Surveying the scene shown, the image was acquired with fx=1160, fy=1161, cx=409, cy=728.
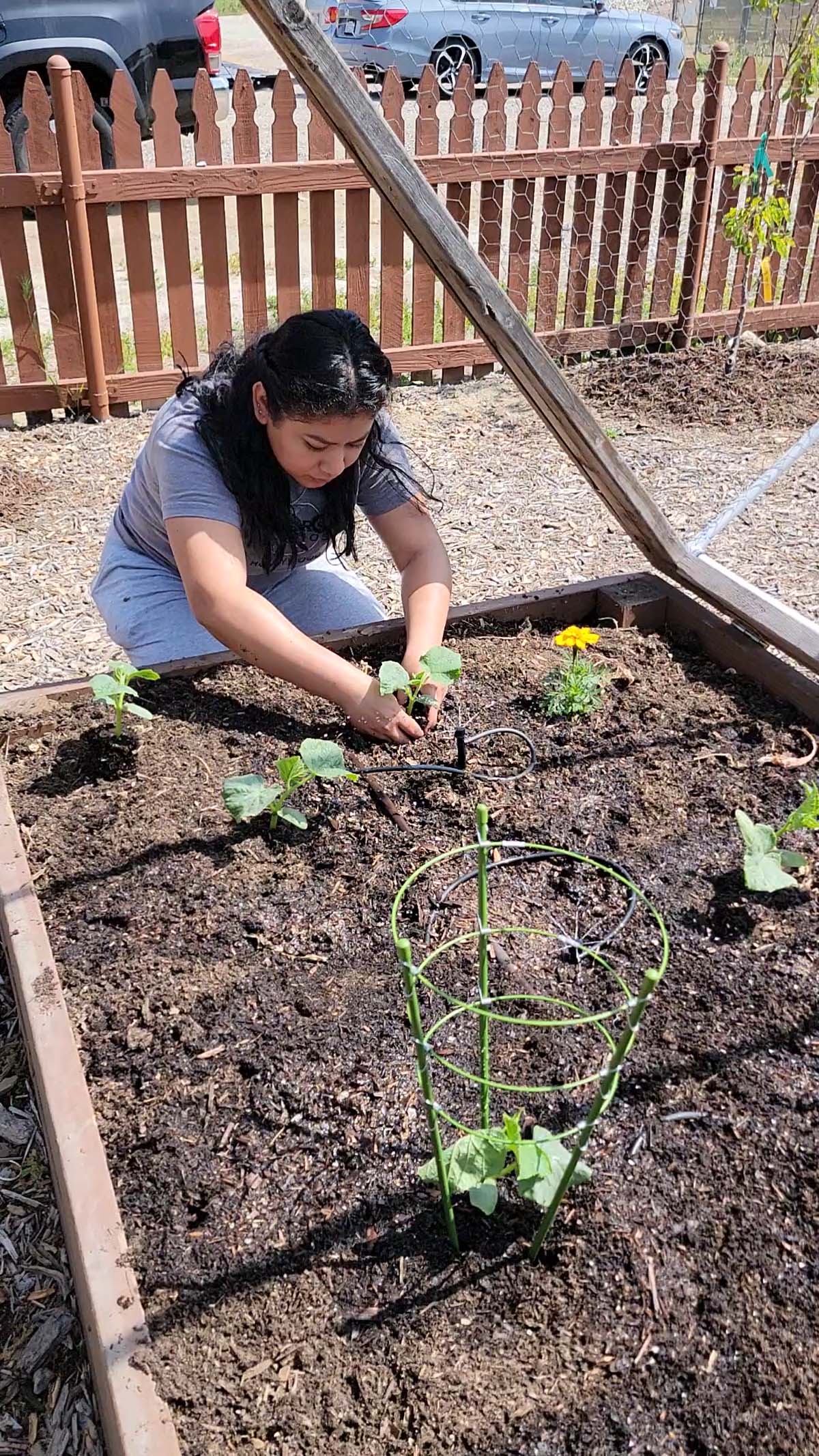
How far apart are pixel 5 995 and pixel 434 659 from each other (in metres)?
1.05

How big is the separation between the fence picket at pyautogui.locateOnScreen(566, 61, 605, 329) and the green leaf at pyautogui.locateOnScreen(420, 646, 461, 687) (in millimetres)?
4639

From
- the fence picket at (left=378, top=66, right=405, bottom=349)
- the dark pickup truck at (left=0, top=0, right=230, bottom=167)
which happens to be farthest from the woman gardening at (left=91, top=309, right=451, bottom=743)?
the dark pickup truck at (left=0, top=0, right=230, bottom=167)

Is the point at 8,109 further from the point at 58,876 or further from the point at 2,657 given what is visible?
the point at 58,876

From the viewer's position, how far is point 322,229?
5801 millimetres

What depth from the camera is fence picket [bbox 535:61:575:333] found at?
19.4 ft

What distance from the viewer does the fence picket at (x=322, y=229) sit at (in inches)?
220

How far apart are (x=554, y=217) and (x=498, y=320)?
424 cm

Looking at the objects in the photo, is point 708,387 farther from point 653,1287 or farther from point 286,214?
point 653,1287

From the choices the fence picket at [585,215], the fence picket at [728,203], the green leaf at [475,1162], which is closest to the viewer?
the green leaf at [475,1162]

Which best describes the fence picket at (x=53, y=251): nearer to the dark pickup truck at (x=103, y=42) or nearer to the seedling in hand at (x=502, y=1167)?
the dark pickup truck at (x=103, y=42)

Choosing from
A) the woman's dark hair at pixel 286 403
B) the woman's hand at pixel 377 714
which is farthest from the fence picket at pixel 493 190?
the woman's hand at pixel 377 714

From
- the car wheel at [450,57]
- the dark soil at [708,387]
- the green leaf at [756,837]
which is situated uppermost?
the car wheel at [450,57]

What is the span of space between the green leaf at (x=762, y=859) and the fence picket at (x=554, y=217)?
4991 millimetres

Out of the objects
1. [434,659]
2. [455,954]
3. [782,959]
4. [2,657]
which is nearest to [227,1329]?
[455,954]
